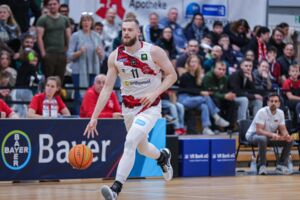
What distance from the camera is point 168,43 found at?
22.3m

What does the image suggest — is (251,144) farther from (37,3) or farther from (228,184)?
(37,3)

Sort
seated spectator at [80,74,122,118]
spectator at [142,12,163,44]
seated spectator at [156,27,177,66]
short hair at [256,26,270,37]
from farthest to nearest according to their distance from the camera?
short hair at [256,26,270,37] → spectator at [142,12,163,44] → seated spectator at [156,27,177,66] → seated spectator at [80,74,122,118]

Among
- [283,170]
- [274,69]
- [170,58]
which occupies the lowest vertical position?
[283,170]

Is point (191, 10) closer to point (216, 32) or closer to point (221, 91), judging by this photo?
point (216, 32)

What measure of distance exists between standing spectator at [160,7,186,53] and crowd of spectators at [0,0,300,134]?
0.08ft

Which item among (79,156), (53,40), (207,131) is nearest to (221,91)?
(207,131)

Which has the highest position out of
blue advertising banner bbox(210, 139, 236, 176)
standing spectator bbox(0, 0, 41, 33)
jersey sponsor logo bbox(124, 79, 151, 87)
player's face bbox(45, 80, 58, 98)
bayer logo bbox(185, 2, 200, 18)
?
standing spectator bbox(0, 0, 41, 33)

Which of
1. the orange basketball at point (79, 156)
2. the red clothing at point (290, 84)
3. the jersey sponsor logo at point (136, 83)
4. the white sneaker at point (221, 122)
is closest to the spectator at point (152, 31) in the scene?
the white sneaker at point (221, 122)

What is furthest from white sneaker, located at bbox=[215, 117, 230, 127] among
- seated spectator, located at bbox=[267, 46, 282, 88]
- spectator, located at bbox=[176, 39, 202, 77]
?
seated spectator, located at bbox=[267, 46, 282, 88]

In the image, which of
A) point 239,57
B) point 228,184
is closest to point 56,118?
point 228,184

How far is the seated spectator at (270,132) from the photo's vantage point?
19766mm

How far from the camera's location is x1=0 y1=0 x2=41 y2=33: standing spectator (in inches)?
808

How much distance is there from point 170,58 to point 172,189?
24.4 feet

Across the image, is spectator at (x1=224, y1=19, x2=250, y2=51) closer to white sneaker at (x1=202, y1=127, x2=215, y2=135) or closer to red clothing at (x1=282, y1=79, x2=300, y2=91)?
red clothing at (x1=282, y1=79, x2=300, y2=91)
